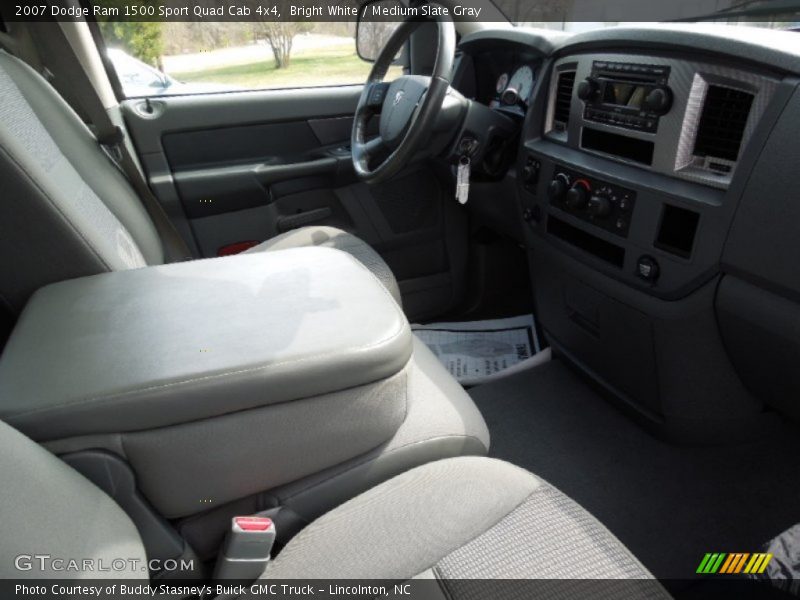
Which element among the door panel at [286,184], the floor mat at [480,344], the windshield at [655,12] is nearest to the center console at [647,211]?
the windshield at [655,12]

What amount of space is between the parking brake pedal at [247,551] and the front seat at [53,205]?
0.49 m

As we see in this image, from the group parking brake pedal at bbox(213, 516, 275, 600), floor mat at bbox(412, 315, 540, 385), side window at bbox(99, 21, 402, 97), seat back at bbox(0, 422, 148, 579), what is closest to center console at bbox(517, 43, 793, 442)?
floor mat at bbox(412, 315, 540, 385)

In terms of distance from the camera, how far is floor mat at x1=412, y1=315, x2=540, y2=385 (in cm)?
171

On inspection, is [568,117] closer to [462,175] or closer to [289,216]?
[462,175]

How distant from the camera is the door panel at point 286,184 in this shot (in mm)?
1842

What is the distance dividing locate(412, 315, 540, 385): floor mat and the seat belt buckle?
1.03 metres

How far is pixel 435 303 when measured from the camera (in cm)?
207

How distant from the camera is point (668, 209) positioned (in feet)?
3.47

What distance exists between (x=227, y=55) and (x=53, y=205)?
46.3 inches

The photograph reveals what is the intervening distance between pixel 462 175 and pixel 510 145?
0.18m

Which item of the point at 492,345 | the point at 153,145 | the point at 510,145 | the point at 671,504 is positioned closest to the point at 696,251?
the point at 671,504

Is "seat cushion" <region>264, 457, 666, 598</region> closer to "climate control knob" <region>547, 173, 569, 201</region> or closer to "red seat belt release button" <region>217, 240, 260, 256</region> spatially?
"climate control knob" <region>547, 173, 569, 201</region>

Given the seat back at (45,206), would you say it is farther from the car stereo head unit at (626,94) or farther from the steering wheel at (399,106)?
the car stereo head unit at (626,94)

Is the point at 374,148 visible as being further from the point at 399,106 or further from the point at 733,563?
the point at 733,563
